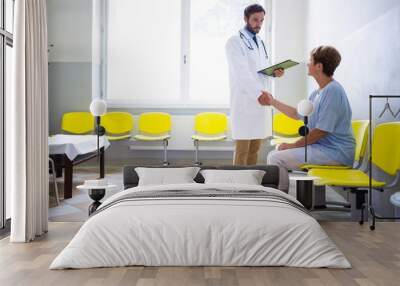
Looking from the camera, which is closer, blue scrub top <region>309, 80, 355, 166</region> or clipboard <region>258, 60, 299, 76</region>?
blue scrub top <region>309, 80, 355, 166</region>

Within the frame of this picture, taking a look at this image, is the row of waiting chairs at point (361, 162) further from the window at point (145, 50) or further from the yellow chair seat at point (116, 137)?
the yellow chair seat at point (116, 137)

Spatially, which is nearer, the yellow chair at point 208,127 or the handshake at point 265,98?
the handshake at point 265,98

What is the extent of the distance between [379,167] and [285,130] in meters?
0.85

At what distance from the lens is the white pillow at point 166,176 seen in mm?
4168

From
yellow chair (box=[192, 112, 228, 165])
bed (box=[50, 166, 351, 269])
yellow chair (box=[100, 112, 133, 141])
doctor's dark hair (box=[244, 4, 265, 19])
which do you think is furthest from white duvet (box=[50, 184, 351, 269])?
doctor's dark hair (box=[244, 4, 265, 19])

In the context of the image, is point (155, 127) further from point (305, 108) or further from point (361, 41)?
point (361, 41)

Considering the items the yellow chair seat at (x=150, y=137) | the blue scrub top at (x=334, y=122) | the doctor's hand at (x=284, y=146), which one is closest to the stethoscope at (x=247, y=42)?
the blue scrub top at (x=334, y=122)

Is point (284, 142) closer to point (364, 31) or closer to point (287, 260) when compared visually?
point (364, 31)

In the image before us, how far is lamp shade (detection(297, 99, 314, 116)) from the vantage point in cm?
479

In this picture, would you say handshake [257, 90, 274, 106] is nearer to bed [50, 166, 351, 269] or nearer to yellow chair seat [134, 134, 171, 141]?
yellow chair seat [134, 134, 171, 141]

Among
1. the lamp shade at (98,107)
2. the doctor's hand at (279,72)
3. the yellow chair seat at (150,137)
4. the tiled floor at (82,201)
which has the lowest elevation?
the tiled floor at (82,201)

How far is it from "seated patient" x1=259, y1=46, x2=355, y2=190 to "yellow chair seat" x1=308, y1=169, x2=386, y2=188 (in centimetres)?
12

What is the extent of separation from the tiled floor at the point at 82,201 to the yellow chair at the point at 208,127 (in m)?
0.74

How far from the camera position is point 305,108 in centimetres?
480
